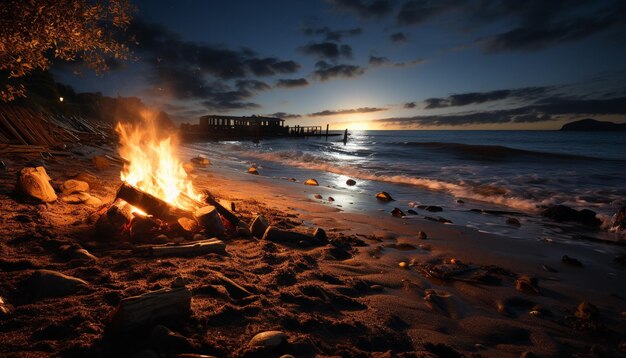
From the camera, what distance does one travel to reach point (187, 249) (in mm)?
4242

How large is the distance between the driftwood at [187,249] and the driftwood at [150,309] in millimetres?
1681

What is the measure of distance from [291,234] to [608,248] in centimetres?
698

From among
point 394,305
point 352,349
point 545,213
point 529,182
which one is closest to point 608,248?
point 545,213

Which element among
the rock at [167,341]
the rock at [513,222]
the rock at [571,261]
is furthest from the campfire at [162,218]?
the rock at [513,222]

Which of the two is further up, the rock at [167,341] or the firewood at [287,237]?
the rock at [167,341]

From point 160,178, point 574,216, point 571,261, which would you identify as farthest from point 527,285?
point 160,178

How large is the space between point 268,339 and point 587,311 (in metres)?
3.83

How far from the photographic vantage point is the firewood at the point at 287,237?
532 cm

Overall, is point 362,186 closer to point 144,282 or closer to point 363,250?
point 363,250

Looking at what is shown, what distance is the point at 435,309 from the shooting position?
348cm

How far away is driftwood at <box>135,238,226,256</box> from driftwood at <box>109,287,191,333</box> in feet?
5.51

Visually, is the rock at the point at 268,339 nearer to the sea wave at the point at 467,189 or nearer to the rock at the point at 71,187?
the rock at the point at 71,187

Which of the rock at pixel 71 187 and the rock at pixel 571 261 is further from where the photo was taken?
the rock at pixel 71 187

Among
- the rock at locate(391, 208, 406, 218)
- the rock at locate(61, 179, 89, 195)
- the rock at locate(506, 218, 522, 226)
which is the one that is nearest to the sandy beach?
the rock at locate(61, 179, 89, 195)
